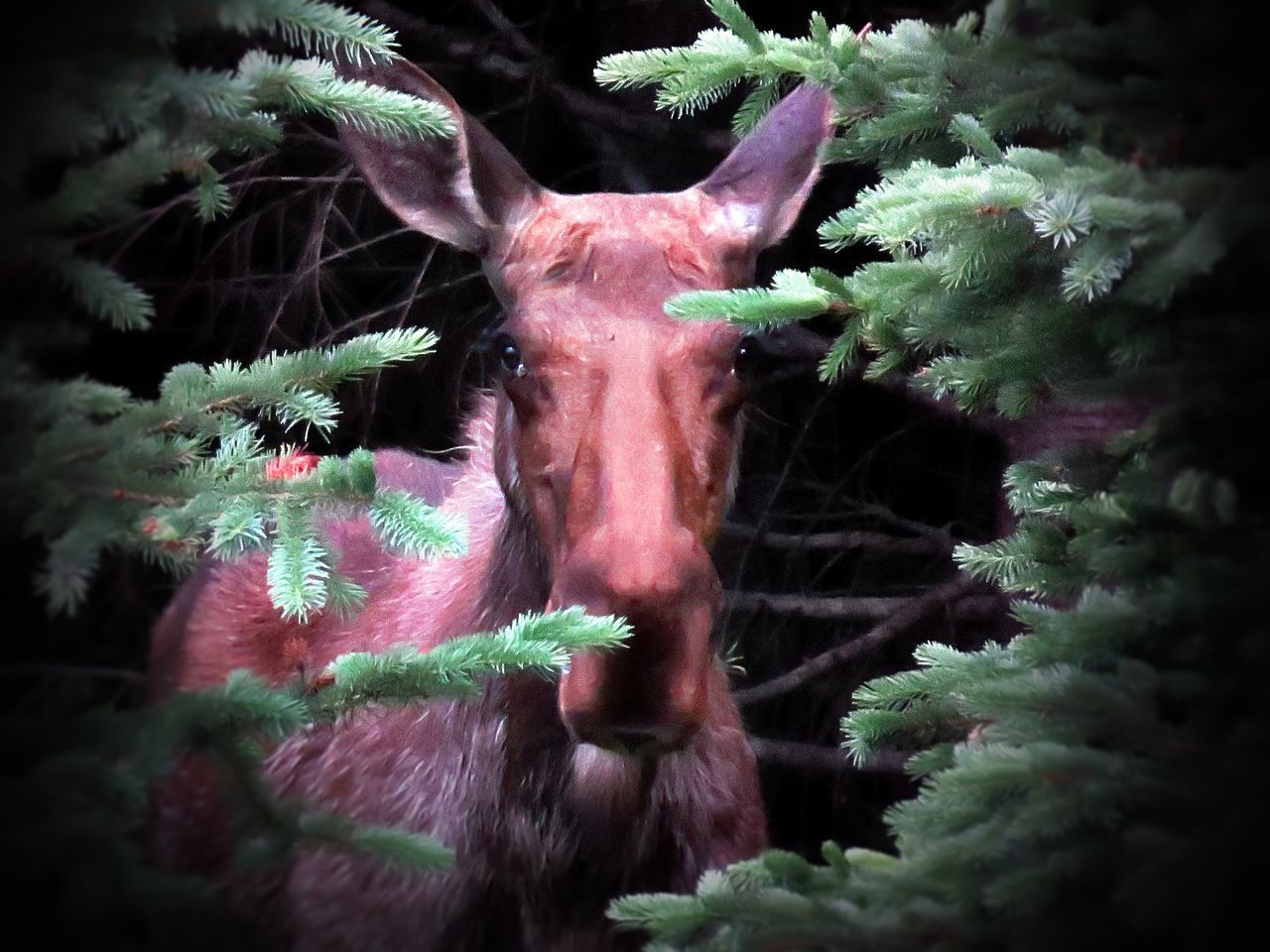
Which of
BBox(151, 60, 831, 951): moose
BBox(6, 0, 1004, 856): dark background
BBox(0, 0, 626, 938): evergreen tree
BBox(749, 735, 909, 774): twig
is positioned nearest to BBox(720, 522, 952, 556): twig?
BBox(6, 0, 1004, 856): dark background


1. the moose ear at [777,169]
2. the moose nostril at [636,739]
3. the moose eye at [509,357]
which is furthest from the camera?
the moose ear at [777,169]

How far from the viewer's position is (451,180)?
3.16 meters

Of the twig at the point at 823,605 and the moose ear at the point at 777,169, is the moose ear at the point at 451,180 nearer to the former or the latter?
the moose ear at the point at 777,169

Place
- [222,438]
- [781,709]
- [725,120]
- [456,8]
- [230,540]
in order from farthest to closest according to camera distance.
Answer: [781,709] < [725,120] < [456,8] < [222,438] < [230,540]

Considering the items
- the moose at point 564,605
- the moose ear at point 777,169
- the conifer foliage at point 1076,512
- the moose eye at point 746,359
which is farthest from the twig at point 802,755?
the moose ear at point 777,169

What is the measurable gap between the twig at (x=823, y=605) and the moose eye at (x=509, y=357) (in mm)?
1970

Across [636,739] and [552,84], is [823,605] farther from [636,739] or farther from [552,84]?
[636,739]

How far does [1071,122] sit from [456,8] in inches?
88.6

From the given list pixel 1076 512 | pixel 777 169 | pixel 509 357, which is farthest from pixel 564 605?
pixel 777 169

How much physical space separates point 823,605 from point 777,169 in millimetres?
1982

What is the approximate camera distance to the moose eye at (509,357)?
9.37 feet

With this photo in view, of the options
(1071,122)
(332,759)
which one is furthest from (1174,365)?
(332,759)

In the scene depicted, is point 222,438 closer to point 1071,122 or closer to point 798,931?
point 798,931

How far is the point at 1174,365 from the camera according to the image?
217 centimetres
